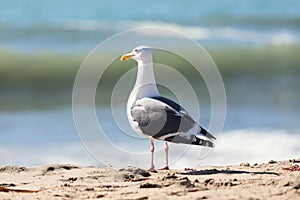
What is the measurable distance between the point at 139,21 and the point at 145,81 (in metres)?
14.1

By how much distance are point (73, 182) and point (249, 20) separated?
623 inches

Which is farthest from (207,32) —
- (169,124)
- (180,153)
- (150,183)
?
(150,183)

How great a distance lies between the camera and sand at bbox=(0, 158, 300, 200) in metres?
4.73

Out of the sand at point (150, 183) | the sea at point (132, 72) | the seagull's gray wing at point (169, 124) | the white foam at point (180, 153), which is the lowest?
the sand at point (150, 183)

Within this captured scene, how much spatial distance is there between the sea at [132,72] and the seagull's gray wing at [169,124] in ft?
3.95

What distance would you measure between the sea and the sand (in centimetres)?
135

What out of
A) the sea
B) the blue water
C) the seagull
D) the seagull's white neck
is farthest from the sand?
the blue water

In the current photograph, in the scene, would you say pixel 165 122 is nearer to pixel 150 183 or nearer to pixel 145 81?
pixel 145 81

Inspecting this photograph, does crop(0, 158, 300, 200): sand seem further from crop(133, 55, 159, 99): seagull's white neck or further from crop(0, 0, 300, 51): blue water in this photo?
A: crop(0, 0, 300, 51): blue water

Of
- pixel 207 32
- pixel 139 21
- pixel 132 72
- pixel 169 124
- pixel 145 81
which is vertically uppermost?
pixel 139 21

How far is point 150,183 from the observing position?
5.00 meters

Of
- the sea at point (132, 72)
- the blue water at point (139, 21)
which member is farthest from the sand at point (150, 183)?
the blue water at point (139, 21)

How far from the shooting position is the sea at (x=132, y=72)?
309 inches

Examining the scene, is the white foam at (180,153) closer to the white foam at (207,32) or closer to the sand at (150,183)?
the sand at (150,183)
